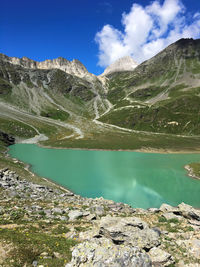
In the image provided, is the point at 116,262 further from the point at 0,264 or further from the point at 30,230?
the point at 30,230

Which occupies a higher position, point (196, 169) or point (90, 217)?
point (90, 217)

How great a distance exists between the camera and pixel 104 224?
48.2 feet

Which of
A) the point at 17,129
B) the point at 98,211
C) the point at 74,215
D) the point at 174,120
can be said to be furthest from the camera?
the point at 174,120

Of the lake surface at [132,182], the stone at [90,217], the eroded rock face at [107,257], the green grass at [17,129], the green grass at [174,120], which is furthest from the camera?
the green grass at [174,120]

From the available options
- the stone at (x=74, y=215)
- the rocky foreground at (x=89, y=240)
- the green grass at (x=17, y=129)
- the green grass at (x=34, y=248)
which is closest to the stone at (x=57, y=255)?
the rocky foreground at (x=89, y=240)

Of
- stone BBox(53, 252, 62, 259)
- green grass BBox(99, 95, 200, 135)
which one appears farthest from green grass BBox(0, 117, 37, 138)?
stone BBox(53, 252, 62, 259)

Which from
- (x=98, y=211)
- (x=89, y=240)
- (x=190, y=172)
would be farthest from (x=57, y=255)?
(x=190, y=172)

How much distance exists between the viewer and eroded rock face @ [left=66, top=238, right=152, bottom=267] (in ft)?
29.5

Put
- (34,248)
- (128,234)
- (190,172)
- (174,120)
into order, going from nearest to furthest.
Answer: (34,248) → (128,234) → (190,172) → (174,120)

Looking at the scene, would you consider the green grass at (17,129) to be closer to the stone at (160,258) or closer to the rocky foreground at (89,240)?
the rocky foreground at (89,240)

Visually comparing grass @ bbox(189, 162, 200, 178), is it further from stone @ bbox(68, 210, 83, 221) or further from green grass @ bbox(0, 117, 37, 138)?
green grass @ bbox(0, 117, 37, 138)

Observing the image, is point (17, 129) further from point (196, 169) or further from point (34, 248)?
point (34, 248)

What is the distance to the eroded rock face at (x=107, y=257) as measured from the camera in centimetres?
899

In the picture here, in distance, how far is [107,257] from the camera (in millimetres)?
9180
